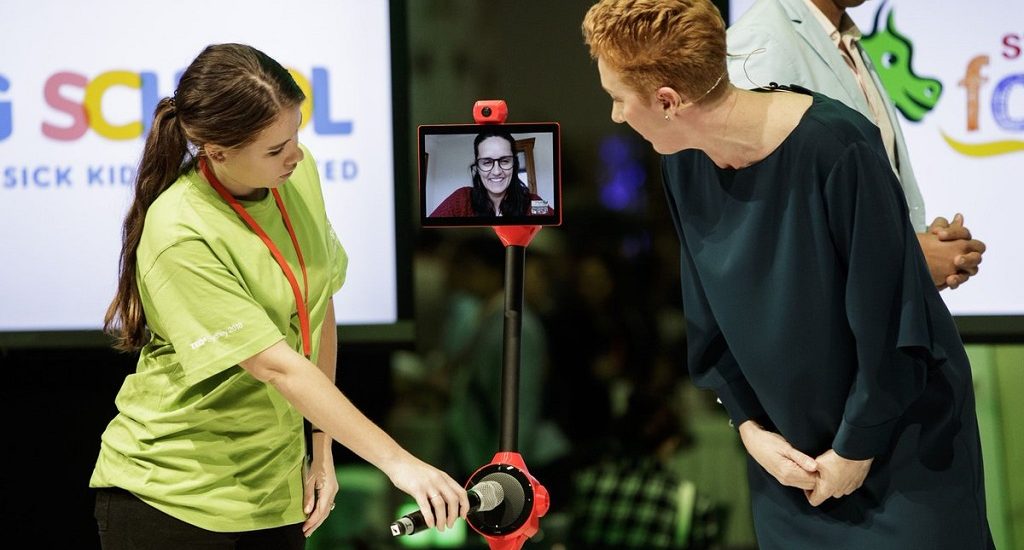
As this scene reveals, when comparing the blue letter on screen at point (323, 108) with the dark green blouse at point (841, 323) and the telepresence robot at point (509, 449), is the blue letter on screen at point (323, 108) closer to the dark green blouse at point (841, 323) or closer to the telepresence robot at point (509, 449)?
the telepresence robot at point (509, 449)

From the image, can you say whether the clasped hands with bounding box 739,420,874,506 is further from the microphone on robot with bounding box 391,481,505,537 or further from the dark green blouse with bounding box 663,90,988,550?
the microphone on robot with bounding box 391,481,505,537

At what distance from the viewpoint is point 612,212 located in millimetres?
3986

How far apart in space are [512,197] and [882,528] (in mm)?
724

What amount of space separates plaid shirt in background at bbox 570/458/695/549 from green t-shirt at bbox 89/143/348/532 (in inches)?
83.6

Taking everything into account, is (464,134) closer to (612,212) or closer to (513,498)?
(513,498)

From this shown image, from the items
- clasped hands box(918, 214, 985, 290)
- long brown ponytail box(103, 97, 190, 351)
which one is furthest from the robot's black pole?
clasped hands box(918, 214, 985, 290)

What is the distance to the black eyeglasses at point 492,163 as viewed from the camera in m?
1.89

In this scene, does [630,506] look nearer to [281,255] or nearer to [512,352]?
[512,352]

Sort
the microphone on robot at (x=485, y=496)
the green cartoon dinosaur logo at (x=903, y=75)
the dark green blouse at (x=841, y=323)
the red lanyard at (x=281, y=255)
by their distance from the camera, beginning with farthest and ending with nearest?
the green cartoon dinosaur logo at (x=903, y=75) → the red lanyard at (x=281, y=255) → the microphone on robot at (x=485, y=496) → the dark green blouse at (x=841, y=323)

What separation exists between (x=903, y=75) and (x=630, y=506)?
5.29 feet

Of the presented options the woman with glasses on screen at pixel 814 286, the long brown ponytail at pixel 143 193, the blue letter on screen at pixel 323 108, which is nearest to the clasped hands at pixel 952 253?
the woman with glasses on screen at pixel 814 286

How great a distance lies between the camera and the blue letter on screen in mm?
3412

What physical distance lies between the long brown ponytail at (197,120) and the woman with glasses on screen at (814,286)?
511mm

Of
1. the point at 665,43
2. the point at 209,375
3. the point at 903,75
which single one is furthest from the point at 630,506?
the point at 665,43
